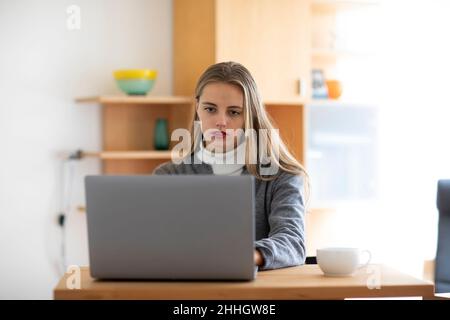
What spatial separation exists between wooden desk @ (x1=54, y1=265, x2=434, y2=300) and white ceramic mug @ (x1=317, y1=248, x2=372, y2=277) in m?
0.04

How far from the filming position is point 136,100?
4016 millimetres

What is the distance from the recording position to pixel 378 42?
4617 millimetres

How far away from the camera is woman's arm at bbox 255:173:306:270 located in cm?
186

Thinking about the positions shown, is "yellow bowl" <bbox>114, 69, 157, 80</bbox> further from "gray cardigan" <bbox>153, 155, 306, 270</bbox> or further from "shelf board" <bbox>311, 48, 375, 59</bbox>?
"gray cardigan" <bbox>153, 155, 306, 270</bbox>

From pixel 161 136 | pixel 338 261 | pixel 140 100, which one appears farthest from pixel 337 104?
pixel 338 261

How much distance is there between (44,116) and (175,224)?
2.68 meters

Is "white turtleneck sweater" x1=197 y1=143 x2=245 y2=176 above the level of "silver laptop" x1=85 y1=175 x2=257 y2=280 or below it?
above

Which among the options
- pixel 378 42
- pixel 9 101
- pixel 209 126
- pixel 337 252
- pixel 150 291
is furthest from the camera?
pixel 378 42

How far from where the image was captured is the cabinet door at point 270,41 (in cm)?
400

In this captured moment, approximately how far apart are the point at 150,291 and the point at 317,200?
2778 millimetres

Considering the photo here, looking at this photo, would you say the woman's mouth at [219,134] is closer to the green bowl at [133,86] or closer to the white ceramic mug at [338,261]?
the white ceramic mug at [338,261]

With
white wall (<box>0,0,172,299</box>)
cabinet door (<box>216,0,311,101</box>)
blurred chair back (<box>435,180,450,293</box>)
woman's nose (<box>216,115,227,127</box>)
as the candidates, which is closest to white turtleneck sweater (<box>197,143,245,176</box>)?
woman's nose (<box>216,115,227,127</box>)
